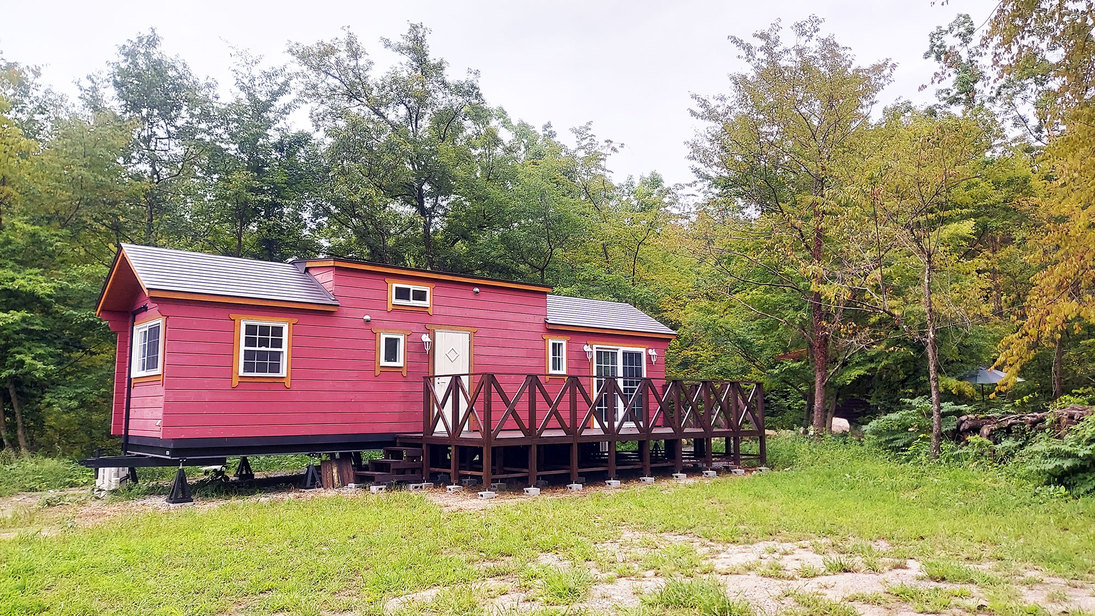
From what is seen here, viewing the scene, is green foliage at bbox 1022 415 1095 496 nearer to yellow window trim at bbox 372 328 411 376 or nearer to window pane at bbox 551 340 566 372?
window pane at bbox 551 340 566 372

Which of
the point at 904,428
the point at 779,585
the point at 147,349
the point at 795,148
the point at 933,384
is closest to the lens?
the point at 779,585

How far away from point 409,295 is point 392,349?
38.6 inches

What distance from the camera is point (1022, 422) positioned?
1195 cm

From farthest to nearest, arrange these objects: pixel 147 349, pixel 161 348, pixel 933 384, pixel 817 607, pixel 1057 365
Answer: pixel 1057 365 < pixel 933 384 < pixel 147 349 < pixel 161 348 < pixel 817 607

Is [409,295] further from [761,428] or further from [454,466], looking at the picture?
[761,428]

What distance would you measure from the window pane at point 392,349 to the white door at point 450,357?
0.67m

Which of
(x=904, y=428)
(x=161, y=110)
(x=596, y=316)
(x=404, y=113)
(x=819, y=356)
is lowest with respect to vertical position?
(x=904, y=428)

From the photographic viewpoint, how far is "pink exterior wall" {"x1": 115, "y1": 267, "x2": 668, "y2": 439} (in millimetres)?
10406

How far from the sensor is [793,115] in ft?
56.0

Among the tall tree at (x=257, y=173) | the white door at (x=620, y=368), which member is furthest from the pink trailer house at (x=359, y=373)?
the tall tree at (x=257, y=173)

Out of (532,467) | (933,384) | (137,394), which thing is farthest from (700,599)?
(137,394)

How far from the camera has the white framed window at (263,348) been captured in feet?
35.8

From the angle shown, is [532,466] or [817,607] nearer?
[817,607]

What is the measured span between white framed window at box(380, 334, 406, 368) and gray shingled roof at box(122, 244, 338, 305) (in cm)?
111
